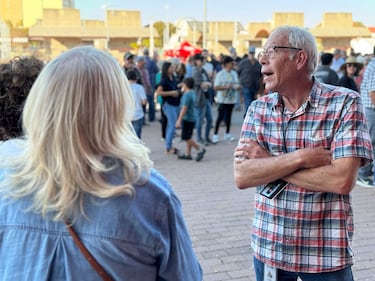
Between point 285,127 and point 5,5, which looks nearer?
point 285,127

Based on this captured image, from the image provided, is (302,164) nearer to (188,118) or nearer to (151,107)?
(188,118)

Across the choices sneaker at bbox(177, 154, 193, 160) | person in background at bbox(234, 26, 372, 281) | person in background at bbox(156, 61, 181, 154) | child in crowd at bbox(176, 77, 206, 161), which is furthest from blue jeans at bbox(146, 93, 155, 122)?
person in background at bbox(234, 26, 372, 281)

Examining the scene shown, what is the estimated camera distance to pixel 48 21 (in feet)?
126

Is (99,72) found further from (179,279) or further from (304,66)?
(304,66)

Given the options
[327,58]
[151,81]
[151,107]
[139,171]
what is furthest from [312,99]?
[151,81]

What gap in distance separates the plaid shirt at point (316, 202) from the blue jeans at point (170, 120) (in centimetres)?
673

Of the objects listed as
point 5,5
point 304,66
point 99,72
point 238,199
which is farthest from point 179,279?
point 5,5

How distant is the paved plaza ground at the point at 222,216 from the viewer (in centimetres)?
403

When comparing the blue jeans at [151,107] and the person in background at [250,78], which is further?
the blue jeans at [151,107]

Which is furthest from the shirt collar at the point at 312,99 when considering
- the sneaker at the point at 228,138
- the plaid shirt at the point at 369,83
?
the sneaker at the point at 228,138

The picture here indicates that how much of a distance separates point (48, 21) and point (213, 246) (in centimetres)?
3742

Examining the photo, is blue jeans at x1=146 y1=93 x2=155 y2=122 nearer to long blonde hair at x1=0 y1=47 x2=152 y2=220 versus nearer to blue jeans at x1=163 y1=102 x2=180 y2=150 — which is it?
blue jeans at x1=163 y1=102 x2=180 y2=150

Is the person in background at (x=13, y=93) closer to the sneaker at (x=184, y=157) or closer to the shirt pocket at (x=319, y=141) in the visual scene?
the shirt pocket at (x=319, y=141)

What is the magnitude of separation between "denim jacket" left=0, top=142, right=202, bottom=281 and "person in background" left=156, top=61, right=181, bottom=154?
7384 millimetres
